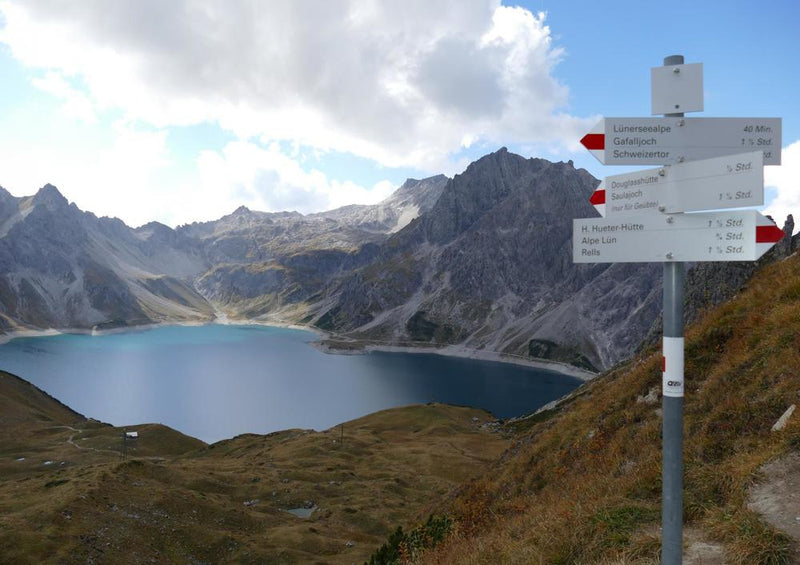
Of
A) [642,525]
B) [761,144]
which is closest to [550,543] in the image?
[642,525]

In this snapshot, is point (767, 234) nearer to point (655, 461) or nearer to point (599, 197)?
point (599, 197)

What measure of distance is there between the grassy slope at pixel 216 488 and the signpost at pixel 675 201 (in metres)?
29.4

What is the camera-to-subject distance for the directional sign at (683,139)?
275 inches

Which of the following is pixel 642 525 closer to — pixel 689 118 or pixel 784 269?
pixel 689 118

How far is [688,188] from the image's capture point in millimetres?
6590

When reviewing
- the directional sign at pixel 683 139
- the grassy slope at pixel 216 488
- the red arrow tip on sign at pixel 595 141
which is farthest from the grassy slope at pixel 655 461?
the grassy slope at pixel 216 488

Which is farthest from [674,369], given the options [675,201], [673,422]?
[675,201]

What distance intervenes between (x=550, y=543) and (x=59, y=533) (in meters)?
40.5

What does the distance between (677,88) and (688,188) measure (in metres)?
1.53

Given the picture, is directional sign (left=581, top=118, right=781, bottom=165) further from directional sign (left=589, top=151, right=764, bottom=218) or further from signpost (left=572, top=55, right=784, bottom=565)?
directional sign (left=589, top=151, right=764, bottom=218)

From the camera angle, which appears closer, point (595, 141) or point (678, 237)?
point (678, 237)

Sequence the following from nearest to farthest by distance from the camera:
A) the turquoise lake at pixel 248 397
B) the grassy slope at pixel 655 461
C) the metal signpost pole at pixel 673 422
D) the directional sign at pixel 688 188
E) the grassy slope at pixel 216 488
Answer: the directional sign at pixel 688 188
the metal signpost pole at pixel 673 422
the grassy slope at pixel 655 461
the grassy slope at pixel 216 488
the turquoise lake at pixel 248 397

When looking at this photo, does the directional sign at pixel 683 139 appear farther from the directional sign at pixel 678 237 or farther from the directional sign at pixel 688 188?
the directional sign at pixel 678 237

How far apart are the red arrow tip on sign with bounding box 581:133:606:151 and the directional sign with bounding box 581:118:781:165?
0.03 metres
